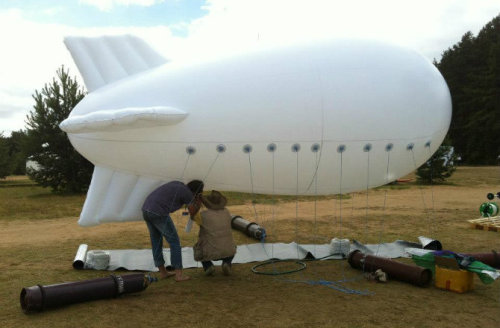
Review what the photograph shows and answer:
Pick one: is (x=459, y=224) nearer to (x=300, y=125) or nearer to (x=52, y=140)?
(x=300, y=125)

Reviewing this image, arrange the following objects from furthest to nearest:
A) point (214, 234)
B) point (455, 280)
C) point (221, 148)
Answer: point (214, 234) < point (455, 280) < point (221, 148)

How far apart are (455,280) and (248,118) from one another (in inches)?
146

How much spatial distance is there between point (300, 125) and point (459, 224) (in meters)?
8.15

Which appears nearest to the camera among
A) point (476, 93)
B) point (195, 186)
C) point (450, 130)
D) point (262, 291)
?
point (262, 291)

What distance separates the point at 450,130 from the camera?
138 ft

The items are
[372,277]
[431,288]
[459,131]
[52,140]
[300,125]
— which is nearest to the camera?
[300,125]

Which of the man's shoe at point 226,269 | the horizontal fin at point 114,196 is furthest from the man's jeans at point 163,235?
the man's shoe at point 226,269

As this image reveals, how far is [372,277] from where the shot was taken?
6234 mm

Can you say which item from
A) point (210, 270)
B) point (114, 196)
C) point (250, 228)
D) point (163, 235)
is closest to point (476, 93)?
point (250, 228)

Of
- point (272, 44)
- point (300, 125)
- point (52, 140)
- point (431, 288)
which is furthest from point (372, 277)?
point (52, 140)

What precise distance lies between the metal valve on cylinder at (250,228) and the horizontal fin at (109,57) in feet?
16.0

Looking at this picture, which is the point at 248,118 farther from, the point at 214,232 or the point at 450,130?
the point at 450,130

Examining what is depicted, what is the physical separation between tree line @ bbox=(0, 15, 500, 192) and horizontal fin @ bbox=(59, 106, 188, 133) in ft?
46.4

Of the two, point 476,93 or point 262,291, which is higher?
point 476,93
